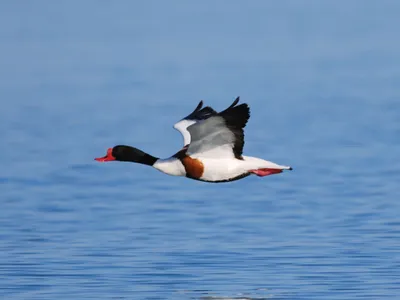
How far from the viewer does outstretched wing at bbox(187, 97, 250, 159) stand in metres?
13.9

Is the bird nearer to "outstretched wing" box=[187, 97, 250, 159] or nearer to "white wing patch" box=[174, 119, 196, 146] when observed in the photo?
"outstretched wing" box=[187, 97, 250, 159]

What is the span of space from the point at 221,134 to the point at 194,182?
8.58 m

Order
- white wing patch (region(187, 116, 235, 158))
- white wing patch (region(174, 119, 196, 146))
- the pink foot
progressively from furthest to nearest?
white wing patch (region(174, 119, 196, 146)) → the pink foot → white wing patch (region(187, 116, 235, 158))

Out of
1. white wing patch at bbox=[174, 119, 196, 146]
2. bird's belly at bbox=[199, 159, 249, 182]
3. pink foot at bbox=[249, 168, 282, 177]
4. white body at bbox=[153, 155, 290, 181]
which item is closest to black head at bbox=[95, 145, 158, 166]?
white wing patch at bbox=[174, 119, 196, 146]

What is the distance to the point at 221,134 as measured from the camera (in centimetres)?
1455

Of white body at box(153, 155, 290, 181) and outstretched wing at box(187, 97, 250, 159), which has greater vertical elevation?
outstretched wing at box(187, 97, 250, 159)

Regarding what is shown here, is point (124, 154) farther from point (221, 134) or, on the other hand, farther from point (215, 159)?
point (221, 134)

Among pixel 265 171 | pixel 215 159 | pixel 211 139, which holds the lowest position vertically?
pixel 265 171

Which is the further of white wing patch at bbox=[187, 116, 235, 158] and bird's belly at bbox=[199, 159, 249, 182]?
bird's belly at bbox=[199, 159, 249, 182]

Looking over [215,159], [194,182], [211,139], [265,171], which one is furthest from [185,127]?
[194,182]

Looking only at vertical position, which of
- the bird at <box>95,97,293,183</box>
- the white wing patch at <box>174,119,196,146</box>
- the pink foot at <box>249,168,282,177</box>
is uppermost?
the white wing patch at <box>174,119,196,146</box>

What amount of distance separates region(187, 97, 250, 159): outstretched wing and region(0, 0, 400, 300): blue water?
4.42 ft

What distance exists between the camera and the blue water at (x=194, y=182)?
1513cm

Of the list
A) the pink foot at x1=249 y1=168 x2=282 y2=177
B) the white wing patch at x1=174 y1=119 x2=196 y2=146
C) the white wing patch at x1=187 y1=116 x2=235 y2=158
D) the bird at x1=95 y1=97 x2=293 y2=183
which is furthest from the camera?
the white wing patch at x1=174 y1=119 x2=196 y2=146
